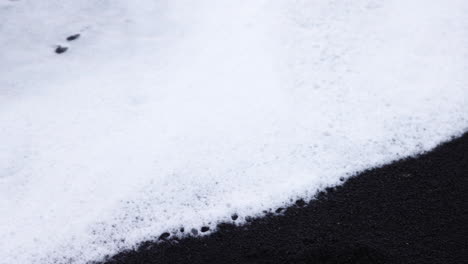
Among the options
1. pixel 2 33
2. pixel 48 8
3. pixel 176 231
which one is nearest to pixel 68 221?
pixel 176 231

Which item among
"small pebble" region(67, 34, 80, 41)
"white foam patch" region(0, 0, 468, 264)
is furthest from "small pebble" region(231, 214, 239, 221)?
"small pebble" region(67, 34, 80, 41)

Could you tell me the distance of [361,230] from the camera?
586cm

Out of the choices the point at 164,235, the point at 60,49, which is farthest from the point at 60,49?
the point at 164,235

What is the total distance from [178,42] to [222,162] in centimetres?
499

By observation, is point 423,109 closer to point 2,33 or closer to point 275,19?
point 275,19

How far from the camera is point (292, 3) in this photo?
11.1 meters

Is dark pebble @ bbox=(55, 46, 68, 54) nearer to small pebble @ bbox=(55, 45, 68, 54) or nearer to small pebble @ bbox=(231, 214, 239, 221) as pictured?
small pebble @ bbox=(55, 45, 68, 54)

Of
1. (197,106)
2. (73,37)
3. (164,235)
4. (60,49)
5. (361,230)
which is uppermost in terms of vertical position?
(73,37)

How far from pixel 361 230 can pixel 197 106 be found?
4.86 meters

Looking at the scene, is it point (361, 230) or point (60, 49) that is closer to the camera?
point (361, 230)

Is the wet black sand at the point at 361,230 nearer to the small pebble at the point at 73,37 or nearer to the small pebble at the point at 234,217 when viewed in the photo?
the small pebble at the point at 234,217

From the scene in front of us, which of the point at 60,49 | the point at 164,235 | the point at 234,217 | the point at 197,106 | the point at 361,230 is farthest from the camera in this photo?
the point at 60,49

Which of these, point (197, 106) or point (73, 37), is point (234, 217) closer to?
point (197, 106)

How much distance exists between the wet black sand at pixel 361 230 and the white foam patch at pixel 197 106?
416 mm
